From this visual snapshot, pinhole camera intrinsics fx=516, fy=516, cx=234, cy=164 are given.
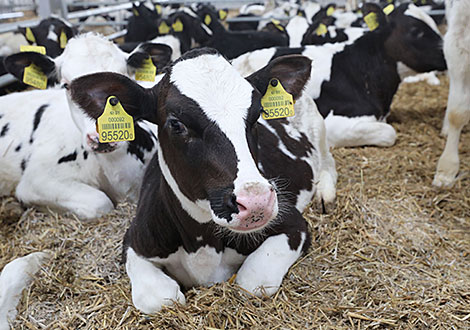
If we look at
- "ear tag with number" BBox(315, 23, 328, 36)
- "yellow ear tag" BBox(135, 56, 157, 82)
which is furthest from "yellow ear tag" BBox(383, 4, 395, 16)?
"yellow ear tag" BBox(135, 56, 157, 82)

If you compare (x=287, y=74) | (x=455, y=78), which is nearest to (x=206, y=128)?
(x=287, y=74)

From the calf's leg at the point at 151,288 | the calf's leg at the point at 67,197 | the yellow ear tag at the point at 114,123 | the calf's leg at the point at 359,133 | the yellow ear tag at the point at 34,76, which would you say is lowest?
the calf's leg at the point at 359,133

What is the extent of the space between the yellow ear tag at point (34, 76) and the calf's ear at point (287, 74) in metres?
2.13

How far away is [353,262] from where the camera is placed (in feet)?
10.3

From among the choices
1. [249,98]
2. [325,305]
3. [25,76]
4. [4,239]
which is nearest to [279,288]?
[325,305]

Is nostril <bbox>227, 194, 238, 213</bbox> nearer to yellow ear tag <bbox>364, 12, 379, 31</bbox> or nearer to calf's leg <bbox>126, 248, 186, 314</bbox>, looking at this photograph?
calf's leg <bbox>126, 248, 186, 314</bbox>

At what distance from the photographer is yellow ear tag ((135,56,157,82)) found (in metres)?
4.04

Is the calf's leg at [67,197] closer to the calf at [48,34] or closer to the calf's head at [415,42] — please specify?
the calf at [48,34]

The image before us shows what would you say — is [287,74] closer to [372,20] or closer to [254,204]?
[254,204]

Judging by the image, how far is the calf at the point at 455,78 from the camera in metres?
3.89

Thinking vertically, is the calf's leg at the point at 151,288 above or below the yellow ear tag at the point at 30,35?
above

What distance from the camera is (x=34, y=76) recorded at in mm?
4109

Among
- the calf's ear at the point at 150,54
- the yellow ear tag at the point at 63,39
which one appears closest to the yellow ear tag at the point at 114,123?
the calf's ear at the point at 150,54

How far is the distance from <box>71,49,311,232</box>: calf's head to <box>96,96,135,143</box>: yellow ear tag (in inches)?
2.0
